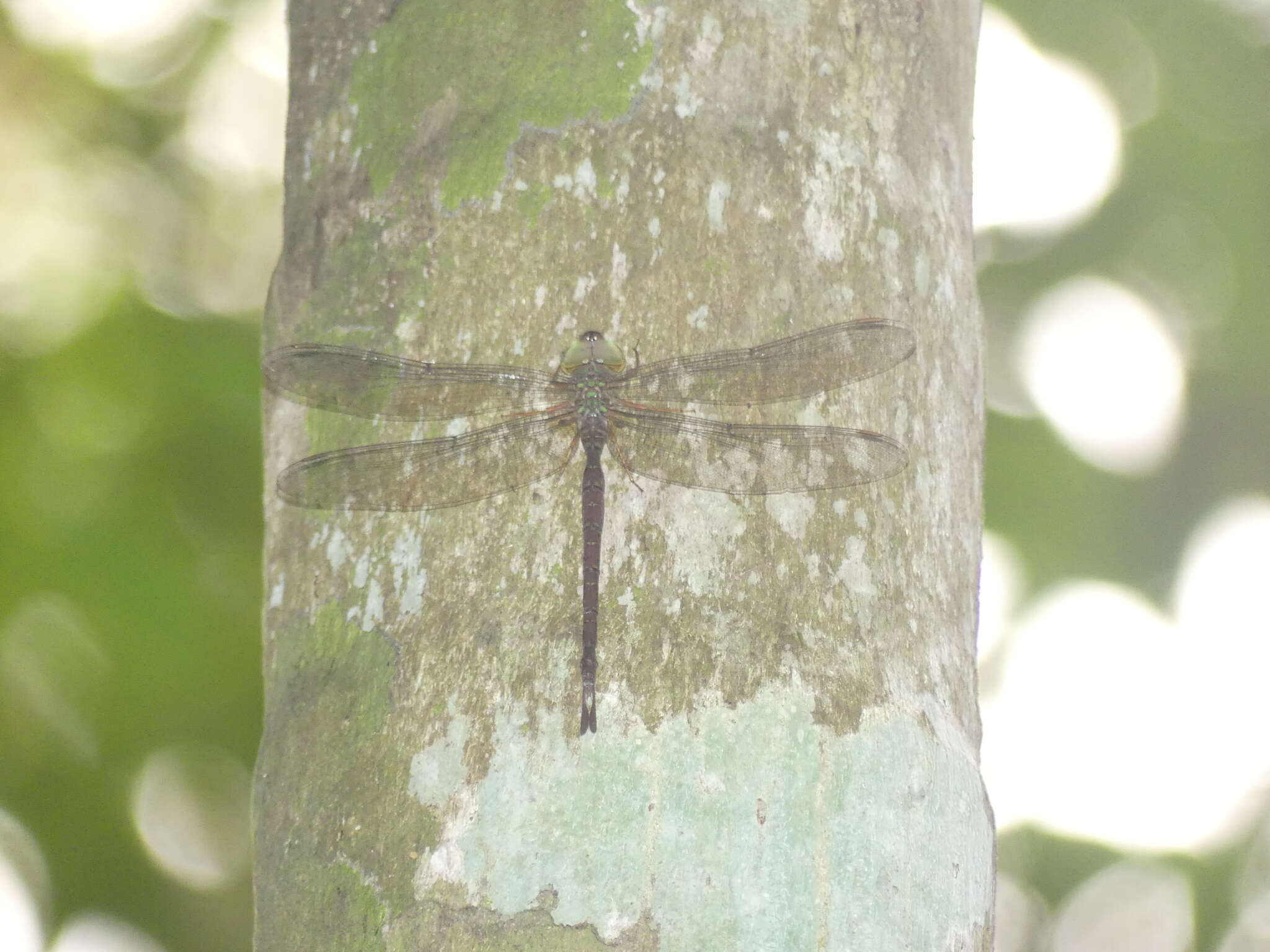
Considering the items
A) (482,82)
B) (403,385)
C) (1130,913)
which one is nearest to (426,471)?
(403,385)

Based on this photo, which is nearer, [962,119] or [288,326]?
[288,326]

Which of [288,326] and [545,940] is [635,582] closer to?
[545,940]

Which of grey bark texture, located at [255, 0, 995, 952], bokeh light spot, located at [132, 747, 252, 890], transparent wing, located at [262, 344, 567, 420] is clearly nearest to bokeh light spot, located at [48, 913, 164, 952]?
bokeh light spot, located at [132, 747, 252, 890]

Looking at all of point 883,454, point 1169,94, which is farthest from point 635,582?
point 1169,94

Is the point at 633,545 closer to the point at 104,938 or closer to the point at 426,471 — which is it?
the point at 426,471

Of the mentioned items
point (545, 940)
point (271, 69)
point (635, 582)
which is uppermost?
point (271, 69)

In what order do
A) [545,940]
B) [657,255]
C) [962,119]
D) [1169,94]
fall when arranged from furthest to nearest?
[1169,94] < [962,119] < [657,255] < [545,940]

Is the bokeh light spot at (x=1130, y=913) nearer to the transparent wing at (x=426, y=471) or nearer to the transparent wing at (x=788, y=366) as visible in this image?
the transparent wing at (x=788, y=366)
